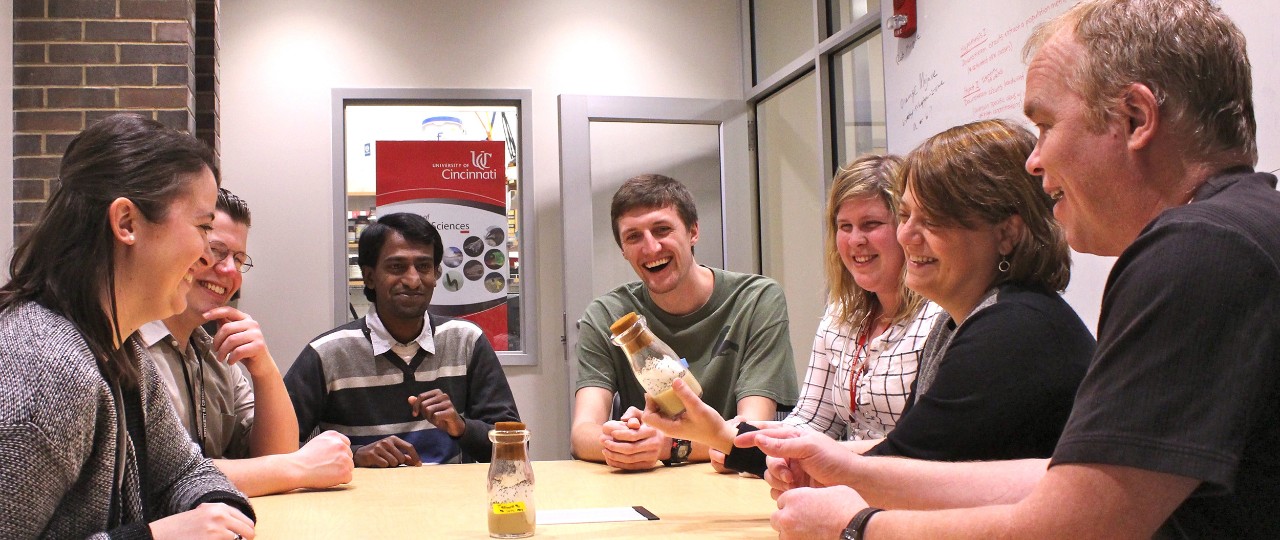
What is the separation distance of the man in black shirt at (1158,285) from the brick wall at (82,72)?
10.3 feet

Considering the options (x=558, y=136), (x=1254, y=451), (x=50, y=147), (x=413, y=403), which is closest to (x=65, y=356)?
(x=1254, y=451)

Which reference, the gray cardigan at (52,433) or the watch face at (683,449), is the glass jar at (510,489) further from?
the watch face at (683,449)

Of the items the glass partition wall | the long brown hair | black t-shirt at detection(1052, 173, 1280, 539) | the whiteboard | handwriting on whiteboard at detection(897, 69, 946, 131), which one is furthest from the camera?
the glass partition wall

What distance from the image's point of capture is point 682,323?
9.41 ft

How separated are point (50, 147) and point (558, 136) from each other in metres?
2.34

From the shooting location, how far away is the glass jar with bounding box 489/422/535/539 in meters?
1.56

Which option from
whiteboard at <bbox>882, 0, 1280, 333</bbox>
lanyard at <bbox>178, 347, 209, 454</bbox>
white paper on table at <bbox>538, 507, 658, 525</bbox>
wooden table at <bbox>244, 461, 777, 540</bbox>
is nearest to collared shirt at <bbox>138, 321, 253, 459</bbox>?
lanyard at <bbox>178, 347, 209, 454</bbox>

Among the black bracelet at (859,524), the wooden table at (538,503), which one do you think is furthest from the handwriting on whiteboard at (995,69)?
the black bracelet at (859,524)

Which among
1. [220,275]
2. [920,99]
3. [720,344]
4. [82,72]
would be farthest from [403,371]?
[920,99]

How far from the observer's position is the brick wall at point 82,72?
3393 millimetres

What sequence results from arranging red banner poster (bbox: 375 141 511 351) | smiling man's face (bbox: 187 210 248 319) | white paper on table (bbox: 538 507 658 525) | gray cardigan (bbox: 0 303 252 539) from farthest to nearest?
red banner poster (bbox: 375 141 511 351)
smiling man's face (bbox: 187 210 248 319)
white paper on table (bbox: 538 507 658 525)
gray cardigan (bbox: 0 303 252 539)

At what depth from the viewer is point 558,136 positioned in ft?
16.7

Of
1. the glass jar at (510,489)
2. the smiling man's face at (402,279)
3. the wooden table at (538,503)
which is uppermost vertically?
the smiling man's face at (402,279)

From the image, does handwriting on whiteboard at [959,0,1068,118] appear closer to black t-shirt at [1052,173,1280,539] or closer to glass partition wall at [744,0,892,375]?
glass partition wall at [744,0,892,375]
